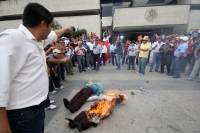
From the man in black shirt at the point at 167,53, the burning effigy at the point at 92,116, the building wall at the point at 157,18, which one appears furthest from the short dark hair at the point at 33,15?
the building wall at the point at 157,18

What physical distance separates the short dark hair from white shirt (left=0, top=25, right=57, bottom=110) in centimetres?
8

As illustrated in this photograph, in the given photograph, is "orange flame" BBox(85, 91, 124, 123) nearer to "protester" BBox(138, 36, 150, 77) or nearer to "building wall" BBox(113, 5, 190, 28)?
"protester" BBox(138, 36, 150, 77)

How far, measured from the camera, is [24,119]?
1.03m

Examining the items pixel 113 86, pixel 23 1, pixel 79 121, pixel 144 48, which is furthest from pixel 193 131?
pixel 23 1

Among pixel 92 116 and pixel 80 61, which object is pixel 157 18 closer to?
pixel 80 61

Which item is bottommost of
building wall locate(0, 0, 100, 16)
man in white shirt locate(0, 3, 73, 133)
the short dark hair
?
man in white shirt locate(0, 3, 73, 133)

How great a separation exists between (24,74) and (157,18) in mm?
21474

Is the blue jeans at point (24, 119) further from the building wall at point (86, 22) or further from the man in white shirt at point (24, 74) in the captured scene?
the building wall at point (86, 22)

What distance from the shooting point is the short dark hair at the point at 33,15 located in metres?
1.00

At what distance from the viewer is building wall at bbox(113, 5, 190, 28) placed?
58.2 feet

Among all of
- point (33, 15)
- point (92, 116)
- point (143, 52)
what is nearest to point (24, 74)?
point (33, 15)

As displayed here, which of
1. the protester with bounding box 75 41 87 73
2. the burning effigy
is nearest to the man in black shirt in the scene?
the protester with bounding box 75 41 87 73

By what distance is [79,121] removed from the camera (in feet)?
8.11

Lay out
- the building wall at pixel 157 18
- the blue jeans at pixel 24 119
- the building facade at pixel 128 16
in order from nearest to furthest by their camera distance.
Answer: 1. the blue jeans at pixel 24 119
2. the building wall at pixel 157 18
3. the building facade at pixel 128 16
